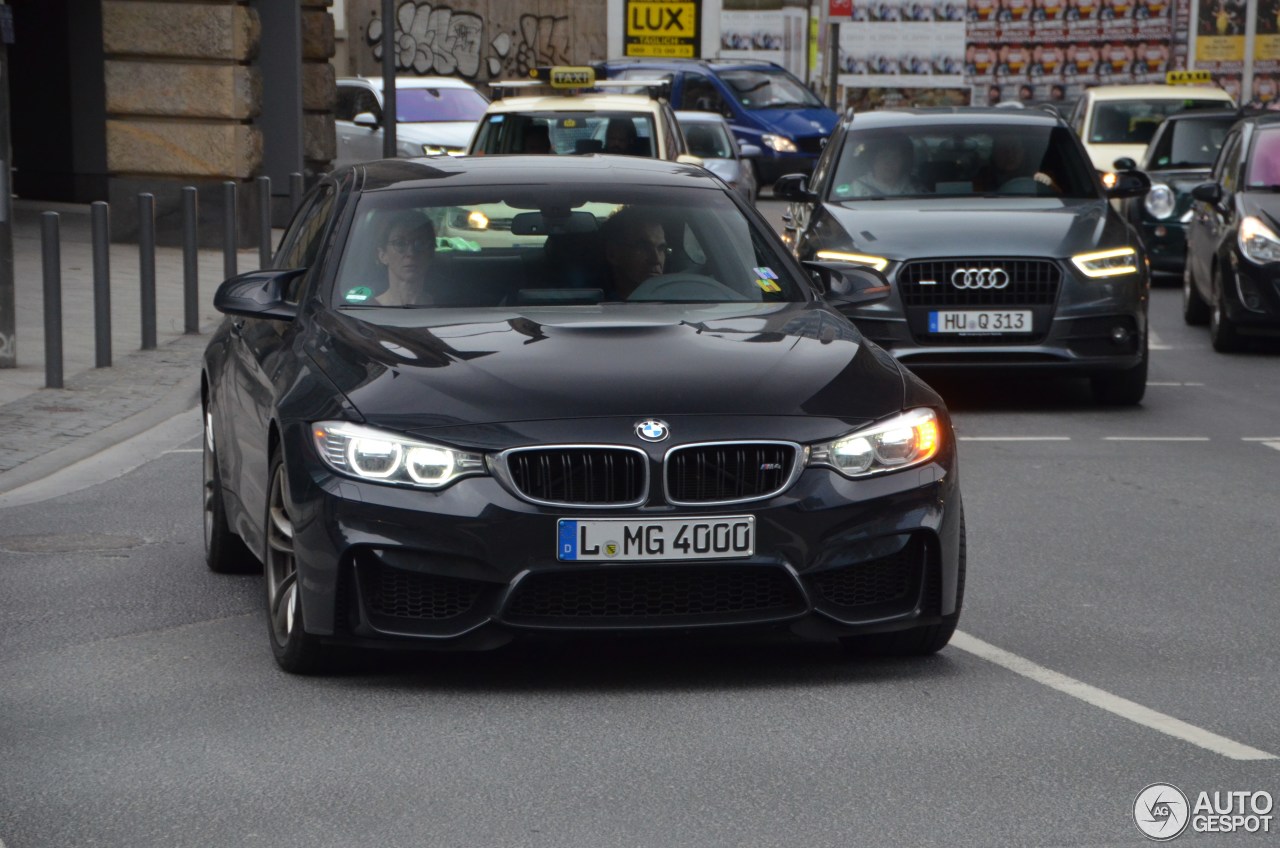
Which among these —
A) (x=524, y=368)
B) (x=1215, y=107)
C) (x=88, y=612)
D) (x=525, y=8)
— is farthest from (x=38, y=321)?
(x=525, y=8)

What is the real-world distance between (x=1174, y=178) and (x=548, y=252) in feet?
46.9

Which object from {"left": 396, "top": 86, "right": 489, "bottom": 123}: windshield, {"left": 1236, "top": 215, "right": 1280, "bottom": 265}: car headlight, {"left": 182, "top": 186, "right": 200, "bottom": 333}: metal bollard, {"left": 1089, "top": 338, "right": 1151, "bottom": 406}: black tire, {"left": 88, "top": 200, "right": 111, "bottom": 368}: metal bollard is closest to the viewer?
{"left": 1089, "top": 338, "right": 1151, "bottom": 406}: black tire

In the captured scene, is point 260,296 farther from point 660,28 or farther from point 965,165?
point 660,28

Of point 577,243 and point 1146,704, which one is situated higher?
point 577,243

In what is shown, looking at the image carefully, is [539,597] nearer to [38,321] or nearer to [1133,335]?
[1133,335]

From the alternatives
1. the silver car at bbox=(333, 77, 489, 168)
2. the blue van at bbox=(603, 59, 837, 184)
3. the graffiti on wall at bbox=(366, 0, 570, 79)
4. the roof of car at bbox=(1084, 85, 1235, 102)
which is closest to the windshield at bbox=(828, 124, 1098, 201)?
the roof of car at bbox=(1084, 85, 1235, 102)

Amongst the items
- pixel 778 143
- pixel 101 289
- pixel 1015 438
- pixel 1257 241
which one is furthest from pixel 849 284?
pixel 778 143

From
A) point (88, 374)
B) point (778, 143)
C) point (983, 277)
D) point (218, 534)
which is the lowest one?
point (778, 143)

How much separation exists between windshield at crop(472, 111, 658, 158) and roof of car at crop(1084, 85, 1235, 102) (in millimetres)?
8400

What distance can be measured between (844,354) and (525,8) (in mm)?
45386

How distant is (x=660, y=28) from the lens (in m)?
41.6

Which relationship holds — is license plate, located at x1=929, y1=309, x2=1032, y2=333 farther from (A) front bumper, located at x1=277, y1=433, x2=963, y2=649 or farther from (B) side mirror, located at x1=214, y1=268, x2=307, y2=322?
(A) front bumper, located at x1=277, y1=433, x2=963, y2=649

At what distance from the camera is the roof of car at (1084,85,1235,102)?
989 inches

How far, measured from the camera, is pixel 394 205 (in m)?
7.11
